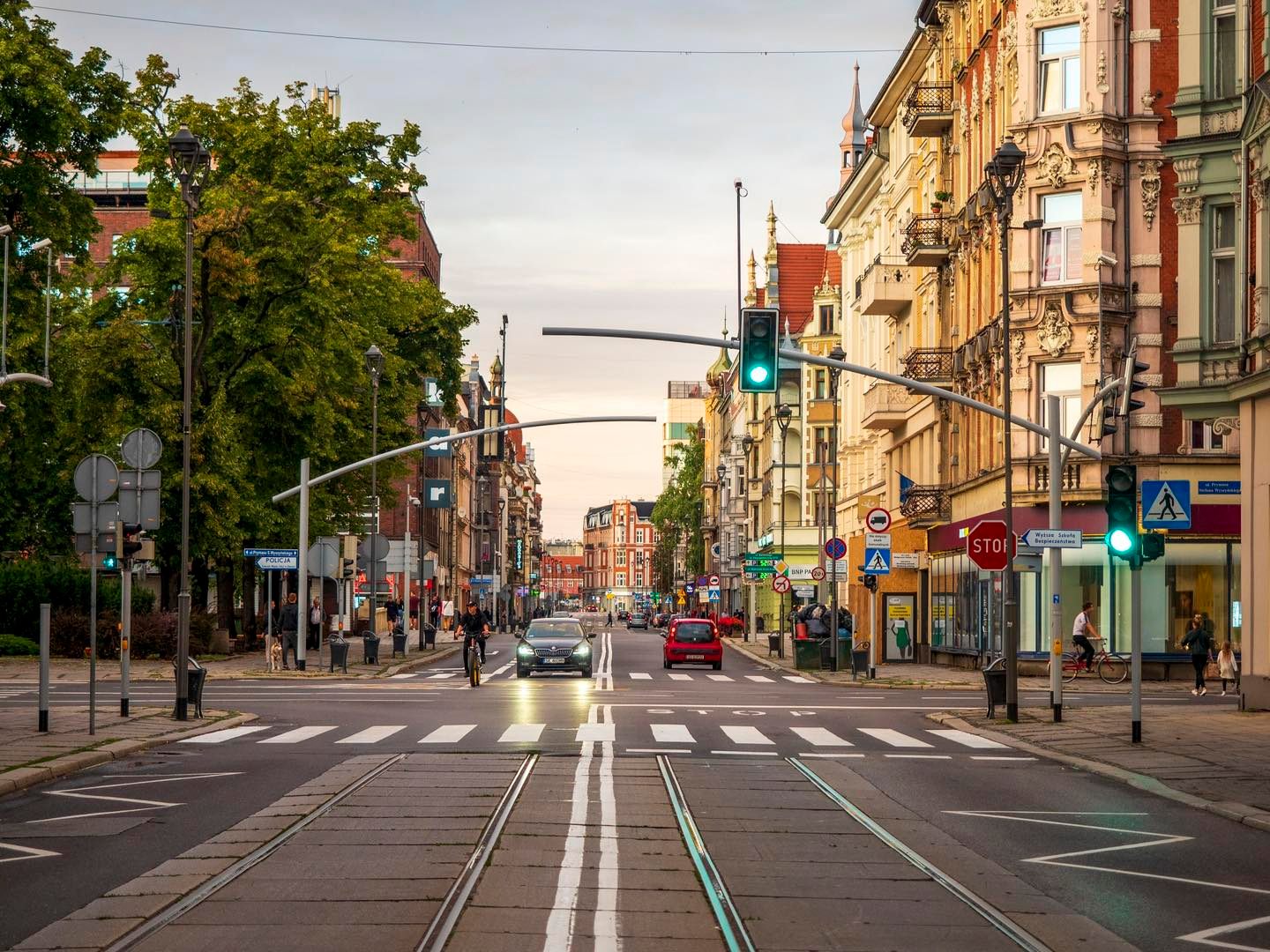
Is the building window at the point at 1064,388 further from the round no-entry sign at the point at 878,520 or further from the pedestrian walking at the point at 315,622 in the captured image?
the pedestrian walking at the point at 315,622

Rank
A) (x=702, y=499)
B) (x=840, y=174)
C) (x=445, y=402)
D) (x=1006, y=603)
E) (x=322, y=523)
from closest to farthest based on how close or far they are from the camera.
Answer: (x=1006, y=603)
(x=322, y=523)
(x=445, y=402)
(x=840, y=174)
(x=702, y=499)

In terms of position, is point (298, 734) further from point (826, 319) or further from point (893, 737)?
point (826, 319)

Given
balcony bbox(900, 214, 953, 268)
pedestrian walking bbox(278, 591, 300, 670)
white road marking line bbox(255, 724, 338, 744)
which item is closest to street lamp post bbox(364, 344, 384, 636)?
pedestrian walking bbox(278, 591, 300, 670)

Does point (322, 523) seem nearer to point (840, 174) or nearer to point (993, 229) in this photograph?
point (993, 229)

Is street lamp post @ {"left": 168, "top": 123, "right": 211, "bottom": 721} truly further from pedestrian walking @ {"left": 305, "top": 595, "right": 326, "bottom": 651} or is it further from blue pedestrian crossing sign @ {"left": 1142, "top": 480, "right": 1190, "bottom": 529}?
pedestrian walking @ {"left": 305, "top": 595, "right": 326, "bottom": 651}

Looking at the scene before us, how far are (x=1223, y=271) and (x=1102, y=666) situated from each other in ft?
52.2

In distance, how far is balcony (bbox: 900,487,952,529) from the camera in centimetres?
5248

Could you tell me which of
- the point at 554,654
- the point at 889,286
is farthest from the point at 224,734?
the point at 889,286

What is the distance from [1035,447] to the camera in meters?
43.8

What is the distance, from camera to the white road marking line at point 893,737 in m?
23.1

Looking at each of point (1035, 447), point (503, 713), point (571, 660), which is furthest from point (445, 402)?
point (503, 713)

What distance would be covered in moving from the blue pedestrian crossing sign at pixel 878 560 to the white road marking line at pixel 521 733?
17116 mm

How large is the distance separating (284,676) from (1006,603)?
64.6 feet

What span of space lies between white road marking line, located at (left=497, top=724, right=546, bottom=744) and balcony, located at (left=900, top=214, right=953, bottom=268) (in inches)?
1209
